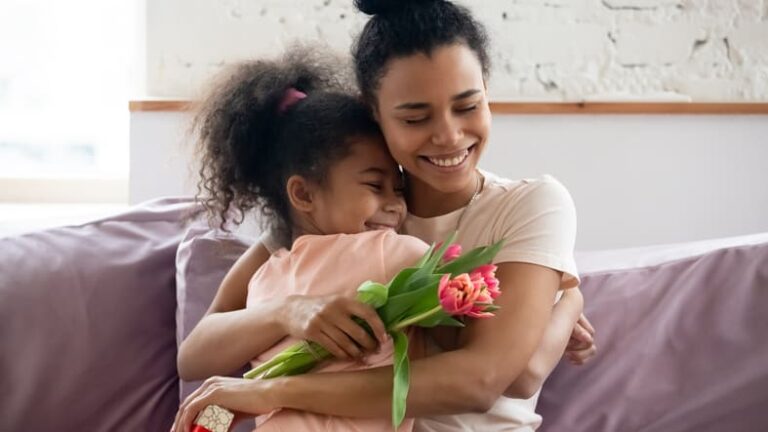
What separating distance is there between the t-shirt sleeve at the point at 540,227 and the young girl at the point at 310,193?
0.51 ft

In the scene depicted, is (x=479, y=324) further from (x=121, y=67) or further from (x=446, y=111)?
(x=121, y=67)

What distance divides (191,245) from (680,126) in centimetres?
129

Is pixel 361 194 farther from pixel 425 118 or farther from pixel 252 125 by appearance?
pixel 252 125

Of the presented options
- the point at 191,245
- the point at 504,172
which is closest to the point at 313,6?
the point at 504,172

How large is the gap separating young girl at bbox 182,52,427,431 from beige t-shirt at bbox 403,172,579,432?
97mm

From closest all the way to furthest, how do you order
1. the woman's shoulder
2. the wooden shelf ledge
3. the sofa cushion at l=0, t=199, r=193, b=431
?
the woman's shoulder → the sofa cushion at l=0, t=199, r=193, b=431 → the wooden shelf ledge

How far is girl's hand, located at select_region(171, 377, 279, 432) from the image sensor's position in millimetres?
1469

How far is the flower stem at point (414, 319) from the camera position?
1.32 m

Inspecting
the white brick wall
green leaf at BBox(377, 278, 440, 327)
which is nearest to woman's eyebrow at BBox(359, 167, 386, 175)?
green leaf at BBox(377, 278, 440, 327)

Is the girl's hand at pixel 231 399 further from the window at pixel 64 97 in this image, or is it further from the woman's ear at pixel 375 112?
the window at pixel 64 97

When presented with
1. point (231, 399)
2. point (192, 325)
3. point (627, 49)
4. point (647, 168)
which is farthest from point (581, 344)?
point (627, 49)

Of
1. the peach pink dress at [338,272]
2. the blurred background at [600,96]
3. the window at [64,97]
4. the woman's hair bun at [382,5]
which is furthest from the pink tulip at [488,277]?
the window at [64,97]

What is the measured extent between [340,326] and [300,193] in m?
0.35

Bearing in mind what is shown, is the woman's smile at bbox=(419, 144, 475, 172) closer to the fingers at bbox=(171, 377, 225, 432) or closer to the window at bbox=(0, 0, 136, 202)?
the fingers at bbox=(171, 377, 225, 432)
